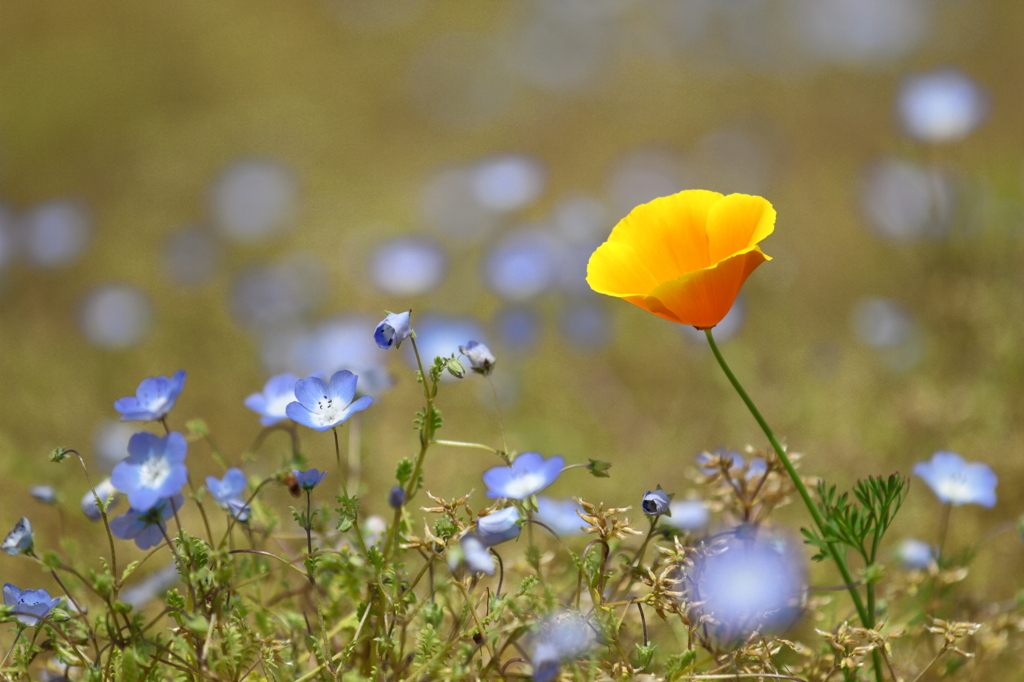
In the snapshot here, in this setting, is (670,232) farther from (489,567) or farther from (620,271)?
(489,567)

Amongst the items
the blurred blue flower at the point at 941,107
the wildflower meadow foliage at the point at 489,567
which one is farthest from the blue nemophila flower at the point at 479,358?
the blurred blue flower at the point at 941,107

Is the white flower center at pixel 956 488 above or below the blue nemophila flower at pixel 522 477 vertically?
above

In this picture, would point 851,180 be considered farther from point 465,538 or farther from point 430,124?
point 465,538

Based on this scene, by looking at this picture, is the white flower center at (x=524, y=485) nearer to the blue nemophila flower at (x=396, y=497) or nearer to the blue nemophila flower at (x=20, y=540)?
the blue nemophila flower at (x=396, y=497)

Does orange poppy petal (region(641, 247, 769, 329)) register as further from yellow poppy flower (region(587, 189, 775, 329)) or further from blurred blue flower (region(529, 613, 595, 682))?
blurred blue flower (region(529, 613, 595, 682))

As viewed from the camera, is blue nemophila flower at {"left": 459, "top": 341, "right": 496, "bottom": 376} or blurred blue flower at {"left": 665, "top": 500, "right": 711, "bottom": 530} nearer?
blue nemophila flower at {"left": 459, "top": 341, "right": 496, "bottom": 376}

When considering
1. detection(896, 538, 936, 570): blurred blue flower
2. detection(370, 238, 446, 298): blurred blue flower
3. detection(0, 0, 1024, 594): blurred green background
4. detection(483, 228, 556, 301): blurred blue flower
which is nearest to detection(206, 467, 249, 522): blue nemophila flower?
detection(0, 0, 1024, 594): blurred green background

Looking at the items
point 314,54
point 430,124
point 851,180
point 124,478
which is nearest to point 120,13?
point 314,54

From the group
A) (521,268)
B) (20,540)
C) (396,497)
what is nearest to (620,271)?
(396,497)
